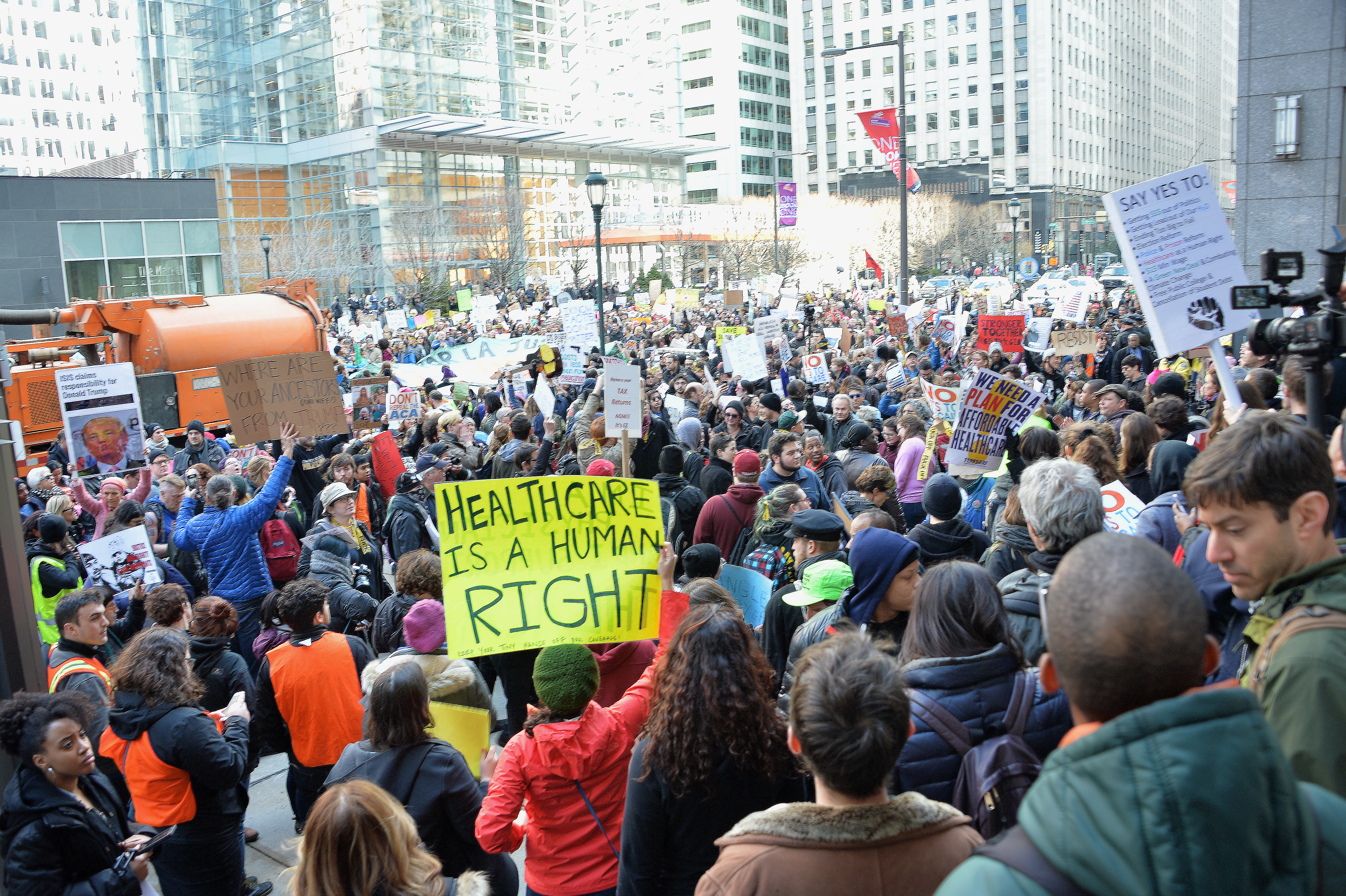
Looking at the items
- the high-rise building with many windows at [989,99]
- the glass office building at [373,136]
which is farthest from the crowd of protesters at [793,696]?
the high-rise building with many windows at [989,99]

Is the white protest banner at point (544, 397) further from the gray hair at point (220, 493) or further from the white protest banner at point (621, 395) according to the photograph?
the gray hair at point (220, 493)

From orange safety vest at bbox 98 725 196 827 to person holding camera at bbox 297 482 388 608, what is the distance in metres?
2.40

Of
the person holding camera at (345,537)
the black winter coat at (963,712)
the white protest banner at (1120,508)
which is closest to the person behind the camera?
the black winter coat at (963,712)

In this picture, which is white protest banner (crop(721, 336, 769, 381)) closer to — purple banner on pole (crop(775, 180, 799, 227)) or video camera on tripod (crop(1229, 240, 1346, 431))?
video camera on tripod (crop(1229, 240, 1346, 431))

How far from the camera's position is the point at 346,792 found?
8.97 ft

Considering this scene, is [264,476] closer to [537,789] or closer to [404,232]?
[537,789]

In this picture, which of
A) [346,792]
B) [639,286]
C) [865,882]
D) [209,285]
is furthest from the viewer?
[639,286]

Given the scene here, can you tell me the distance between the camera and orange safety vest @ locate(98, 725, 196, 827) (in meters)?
4.45

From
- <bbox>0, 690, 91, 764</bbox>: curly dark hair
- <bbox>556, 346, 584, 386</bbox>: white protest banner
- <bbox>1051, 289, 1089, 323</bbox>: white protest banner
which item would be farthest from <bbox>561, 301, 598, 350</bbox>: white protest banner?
<bbox>0, 690, 91, 764</bbox>: curly dark hair

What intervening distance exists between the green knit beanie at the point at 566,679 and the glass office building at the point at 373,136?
5059cm

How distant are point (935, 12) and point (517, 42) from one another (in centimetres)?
6151

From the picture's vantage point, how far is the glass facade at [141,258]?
127 feet

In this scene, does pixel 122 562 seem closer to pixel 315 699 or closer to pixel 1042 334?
pixel 315 699

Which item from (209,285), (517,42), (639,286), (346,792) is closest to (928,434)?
(346,792)
